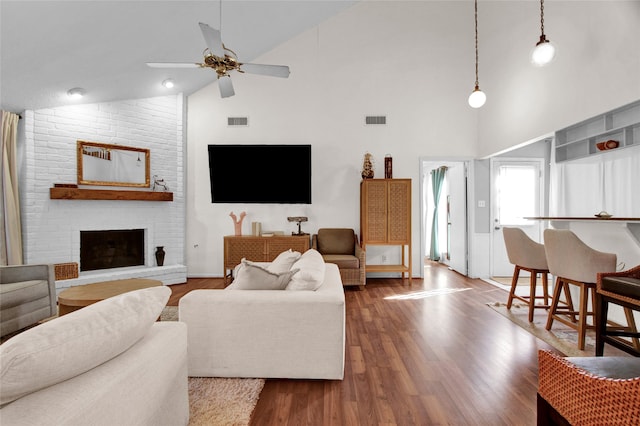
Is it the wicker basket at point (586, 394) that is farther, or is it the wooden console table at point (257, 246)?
the wooden console table at point (257, 246)

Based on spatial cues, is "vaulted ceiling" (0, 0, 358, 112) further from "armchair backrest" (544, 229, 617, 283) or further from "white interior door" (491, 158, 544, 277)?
"armchair backrest" (544, 229, 617, 283)

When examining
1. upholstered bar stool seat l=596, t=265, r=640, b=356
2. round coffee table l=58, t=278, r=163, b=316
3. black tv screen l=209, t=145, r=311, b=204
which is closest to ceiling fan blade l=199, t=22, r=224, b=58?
round coffee table l=58, t=278, r=163, b=316

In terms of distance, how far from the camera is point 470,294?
4.20m

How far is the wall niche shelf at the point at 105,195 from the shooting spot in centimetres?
402

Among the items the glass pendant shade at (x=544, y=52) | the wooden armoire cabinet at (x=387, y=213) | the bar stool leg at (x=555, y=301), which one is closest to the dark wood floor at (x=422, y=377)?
the bar stool leg at (x=555, y=301)

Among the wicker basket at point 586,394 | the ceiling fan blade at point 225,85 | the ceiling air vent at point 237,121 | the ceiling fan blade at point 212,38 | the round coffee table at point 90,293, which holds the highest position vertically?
the ceiling air vent at point 237,121

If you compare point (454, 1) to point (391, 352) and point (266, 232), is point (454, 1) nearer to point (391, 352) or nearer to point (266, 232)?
point (266, 232)

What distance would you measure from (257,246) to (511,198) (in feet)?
14.1

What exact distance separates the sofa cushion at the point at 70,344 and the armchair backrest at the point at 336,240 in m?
3.80

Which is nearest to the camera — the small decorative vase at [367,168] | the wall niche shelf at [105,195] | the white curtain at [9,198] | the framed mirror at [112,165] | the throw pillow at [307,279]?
the throw pillow at [307,279]

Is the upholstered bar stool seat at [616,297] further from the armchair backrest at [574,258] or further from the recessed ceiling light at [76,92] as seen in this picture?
the recessed ceiling light at [76,92]

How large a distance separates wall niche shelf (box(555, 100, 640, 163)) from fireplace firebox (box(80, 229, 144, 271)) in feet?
19.3

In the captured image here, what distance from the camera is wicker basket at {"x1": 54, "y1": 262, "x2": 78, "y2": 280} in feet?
13.2

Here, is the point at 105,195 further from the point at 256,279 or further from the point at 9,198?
the point at 256,279
